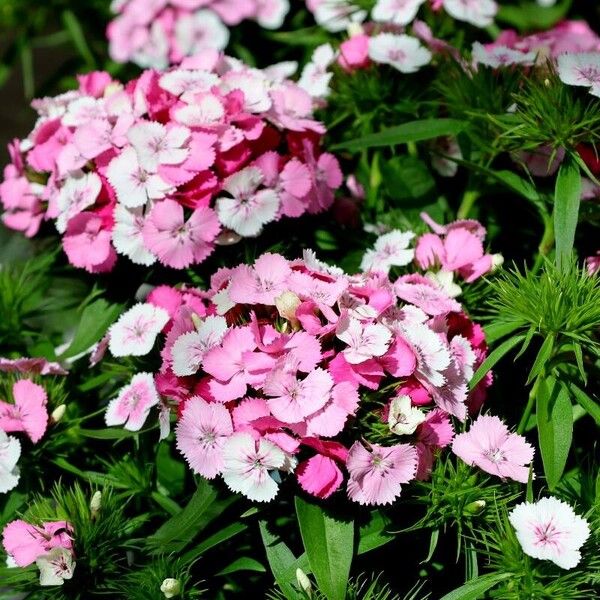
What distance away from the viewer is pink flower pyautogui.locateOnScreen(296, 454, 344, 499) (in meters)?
1.20

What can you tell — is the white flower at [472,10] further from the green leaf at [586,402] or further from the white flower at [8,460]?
the white flower at [8,460]

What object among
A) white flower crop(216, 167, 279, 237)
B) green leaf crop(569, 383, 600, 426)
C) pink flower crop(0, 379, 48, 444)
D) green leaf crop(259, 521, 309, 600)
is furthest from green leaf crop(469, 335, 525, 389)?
pink flower crop(0, 379, 48, 444)

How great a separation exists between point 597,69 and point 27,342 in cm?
114

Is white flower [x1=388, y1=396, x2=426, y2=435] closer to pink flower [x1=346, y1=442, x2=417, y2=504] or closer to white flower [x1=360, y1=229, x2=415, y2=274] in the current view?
pink flower [x1=346, y1=442, x2=417, y2=504]

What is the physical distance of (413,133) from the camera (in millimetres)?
1615

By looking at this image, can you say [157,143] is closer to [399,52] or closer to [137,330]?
[137,330]

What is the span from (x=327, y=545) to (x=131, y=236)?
607 mm

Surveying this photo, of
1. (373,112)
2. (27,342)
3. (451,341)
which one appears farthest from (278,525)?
(373,112)

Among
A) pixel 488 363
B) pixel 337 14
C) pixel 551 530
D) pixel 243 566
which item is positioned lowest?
pixel 243 566

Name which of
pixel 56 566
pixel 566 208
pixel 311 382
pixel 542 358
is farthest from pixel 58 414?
pixel 566 208

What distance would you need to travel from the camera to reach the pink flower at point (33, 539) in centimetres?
126

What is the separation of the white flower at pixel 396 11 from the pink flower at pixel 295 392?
94 centimetres

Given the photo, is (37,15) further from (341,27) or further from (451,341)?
(451,341)

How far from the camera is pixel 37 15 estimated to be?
2.69 m
